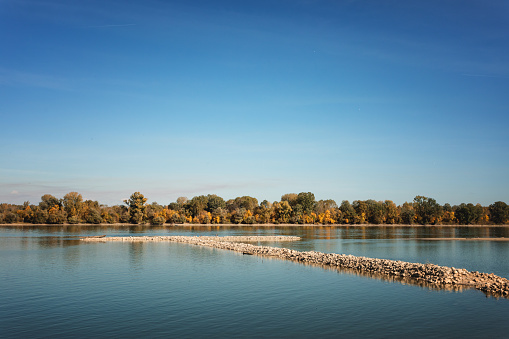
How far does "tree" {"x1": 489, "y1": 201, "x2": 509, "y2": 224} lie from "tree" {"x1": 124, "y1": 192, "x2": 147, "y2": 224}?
556ft

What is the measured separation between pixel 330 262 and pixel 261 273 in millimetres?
9325

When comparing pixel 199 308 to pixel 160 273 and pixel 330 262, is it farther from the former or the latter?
pixel 330 262

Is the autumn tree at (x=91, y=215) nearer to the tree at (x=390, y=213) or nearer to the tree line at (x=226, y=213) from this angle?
the tree line at (x=226, y=213)

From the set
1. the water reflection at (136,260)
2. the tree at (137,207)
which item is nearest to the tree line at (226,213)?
the tree at (137,207)

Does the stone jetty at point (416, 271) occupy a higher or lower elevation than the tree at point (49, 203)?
lower

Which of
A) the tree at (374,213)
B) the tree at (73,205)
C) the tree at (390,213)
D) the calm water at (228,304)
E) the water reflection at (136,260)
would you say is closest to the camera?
the calm water at (228,304)

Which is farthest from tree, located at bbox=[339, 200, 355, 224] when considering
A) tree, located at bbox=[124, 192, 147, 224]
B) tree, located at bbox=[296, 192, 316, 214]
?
tree, located at bbox=[124, 192, 147, 224]

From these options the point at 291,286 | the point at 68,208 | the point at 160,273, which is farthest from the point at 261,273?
the point at 68,208

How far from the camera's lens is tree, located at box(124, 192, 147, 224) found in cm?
14850

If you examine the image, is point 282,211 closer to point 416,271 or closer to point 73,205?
point 73,205

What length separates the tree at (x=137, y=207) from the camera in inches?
5846

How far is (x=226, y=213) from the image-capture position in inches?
6801

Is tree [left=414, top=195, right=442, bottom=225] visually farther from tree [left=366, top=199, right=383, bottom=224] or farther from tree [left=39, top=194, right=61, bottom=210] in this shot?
tree [left=39, top=194, right=61, bottom=210]

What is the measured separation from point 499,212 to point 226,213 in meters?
135
